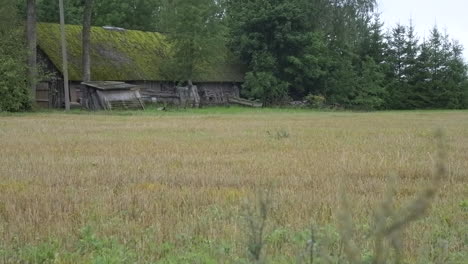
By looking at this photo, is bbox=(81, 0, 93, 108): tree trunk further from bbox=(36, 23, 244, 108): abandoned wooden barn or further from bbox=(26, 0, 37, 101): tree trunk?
bbox=(26, 0, 37, 101): tree trunk

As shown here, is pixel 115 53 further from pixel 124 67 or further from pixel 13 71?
pixel 13 71

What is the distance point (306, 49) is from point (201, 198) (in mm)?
46912

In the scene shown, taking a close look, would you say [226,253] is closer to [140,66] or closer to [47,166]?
[47,166]

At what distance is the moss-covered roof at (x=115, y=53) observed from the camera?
43741 millimetres

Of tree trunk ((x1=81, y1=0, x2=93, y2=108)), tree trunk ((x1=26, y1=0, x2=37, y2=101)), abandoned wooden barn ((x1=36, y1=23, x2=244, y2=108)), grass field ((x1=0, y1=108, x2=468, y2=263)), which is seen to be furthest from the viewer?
abandoned wooden barn ((x1=36, y1=23, x2=244, y2=108))

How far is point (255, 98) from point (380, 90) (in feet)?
45.3

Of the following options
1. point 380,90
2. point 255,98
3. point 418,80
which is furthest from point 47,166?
point 418,80

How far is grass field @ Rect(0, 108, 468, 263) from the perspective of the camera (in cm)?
464

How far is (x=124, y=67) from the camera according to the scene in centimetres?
4697

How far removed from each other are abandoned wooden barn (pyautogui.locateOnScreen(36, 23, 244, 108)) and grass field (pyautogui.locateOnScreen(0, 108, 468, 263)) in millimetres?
30498

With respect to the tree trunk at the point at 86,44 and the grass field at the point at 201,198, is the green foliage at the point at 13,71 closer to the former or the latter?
the tree trunk at the point at 86,44

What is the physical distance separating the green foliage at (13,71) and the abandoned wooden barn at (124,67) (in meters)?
4.34

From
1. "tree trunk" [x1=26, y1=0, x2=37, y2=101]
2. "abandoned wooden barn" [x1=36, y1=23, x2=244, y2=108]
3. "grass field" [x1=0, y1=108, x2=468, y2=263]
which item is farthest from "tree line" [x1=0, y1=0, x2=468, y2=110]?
"grass field" [x1=0, y1=108, x2=468, y2=263]

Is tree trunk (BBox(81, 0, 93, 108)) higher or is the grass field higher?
tree trunk (BBox(81, 0, 93, 108))
